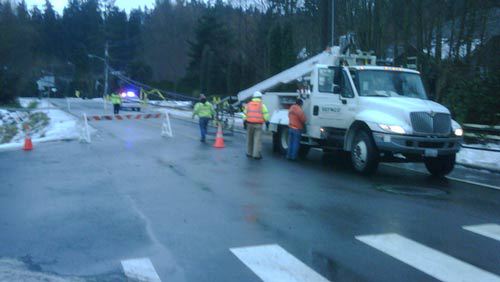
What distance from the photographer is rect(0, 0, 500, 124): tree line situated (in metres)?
21.9

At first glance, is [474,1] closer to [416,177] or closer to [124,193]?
[416,177]

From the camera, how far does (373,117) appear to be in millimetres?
12164

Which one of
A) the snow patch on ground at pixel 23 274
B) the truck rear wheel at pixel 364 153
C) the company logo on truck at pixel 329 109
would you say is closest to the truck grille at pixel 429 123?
the truck rear wheel at pixel 364 153

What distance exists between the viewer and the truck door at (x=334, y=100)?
43.4 feet

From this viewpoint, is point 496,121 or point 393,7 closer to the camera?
point 496,121

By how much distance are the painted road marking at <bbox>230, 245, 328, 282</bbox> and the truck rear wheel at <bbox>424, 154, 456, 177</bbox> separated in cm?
717

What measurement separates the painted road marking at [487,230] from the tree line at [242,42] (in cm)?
962

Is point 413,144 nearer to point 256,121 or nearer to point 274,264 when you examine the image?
point 256,121

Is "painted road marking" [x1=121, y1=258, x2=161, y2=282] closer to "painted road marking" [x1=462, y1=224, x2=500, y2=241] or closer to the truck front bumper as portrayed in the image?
"painted road marking" [x1=462, y1=224, x2=500, y2=241]

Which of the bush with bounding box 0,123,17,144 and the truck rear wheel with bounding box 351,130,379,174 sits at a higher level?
the truck rear wheel with bounding box 351,130,379,174

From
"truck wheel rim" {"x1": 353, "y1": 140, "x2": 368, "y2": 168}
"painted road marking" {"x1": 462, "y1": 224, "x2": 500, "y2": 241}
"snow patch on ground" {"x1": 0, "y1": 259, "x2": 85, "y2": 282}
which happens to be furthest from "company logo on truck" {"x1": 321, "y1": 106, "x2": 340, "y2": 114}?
"snow patch on ground" {"x1": 0, "y1": 259, "x2": 85, "y2": 282}

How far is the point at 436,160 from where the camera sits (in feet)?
42.5

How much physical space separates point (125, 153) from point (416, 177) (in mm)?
8065

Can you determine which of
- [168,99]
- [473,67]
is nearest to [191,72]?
[168,99]
